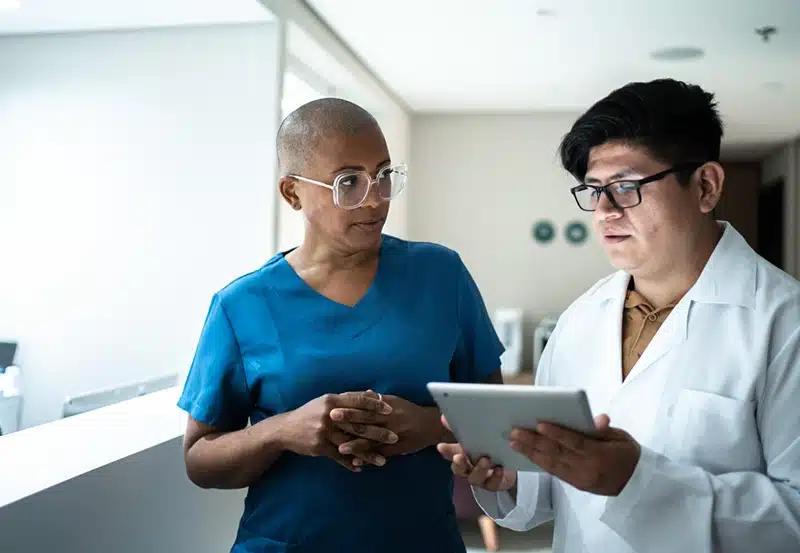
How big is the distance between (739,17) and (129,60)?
289 cm

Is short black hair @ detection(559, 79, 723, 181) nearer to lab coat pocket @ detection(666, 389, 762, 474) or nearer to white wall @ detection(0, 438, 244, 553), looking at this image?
lab coat pocket @ detection(666, 389, 762, 474)

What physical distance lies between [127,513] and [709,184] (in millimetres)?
1589

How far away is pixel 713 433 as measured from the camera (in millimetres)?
1172

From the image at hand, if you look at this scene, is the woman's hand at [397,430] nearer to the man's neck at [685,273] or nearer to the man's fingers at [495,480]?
the man's fingers at [495,480]

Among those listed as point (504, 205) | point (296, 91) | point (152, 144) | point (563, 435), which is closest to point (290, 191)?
point (563, 435)

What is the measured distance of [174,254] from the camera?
3.33 m

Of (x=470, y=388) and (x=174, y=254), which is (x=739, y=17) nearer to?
(x=174, y=254)

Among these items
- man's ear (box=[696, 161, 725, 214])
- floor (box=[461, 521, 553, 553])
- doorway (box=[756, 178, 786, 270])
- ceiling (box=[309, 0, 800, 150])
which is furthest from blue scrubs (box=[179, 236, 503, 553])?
doorway (box=[756, 178, 786, 270])

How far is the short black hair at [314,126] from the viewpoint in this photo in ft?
4.42

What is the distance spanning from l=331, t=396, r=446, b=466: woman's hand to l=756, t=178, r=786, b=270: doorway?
7.44m

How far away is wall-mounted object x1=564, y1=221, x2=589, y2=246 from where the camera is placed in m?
6.30

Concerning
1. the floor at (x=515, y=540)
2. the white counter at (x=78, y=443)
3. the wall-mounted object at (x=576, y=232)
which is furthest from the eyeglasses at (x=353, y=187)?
the wall-mounted object at (x=576, y=232)

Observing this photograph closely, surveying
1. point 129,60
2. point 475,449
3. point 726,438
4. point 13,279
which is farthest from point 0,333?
point 726,438

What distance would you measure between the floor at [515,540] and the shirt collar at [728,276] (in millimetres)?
2660
